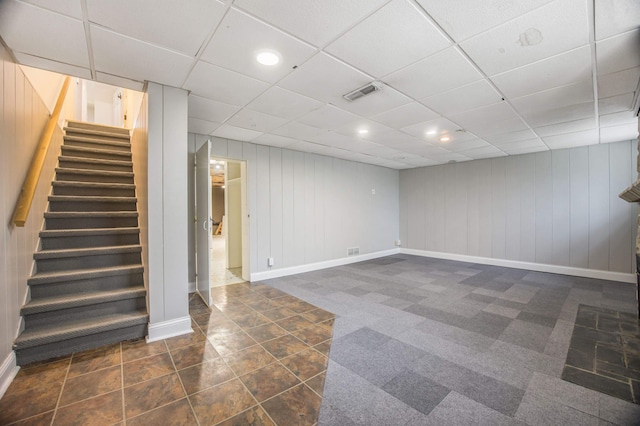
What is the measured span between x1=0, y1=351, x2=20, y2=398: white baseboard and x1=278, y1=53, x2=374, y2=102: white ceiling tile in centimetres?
319

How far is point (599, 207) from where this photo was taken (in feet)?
16.6

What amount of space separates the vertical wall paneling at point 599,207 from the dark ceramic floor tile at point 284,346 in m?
5.93

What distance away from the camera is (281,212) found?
5367 millimetres

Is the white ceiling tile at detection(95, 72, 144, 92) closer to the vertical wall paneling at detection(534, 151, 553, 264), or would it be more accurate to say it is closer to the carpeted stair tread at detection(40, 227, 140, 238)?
the carpeted stair tread at detection(40, 227, 140, 238)

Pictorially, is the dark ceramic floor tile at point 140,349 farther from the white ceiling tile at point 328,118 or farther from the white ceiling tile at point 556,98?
the white ceiling tile at point 556,98

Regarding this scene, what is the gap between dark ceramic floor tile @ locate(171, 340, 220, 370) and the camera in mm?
2318

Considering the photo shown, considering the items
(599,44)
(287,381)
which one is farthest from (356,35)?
(287,381)

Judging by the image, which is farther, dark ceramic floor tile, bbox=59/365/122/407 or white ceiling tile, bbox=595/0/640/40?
dark ceramic floor tile, bbox=59/365/122/407

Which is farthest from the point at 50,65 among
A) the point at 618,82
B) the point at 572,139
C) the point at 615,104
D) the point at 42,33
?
the point at 572,139

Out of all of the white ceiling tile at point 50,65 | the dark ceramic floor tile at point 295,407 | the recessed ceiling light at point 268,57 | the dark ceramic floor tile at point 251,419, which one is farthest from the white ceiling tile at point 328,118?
the dark ceramic floor tile at point 251,419

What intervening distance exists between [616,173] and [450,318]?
4.63m

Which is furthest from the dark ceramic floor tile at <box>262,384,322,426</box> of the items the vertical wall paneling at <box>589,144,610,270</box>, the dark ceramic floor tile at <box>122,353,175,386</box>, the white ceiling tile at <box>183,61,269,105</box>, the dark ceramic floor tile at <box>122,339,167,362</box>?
the vertical wall paneling at <box>589,144,610,270</box>

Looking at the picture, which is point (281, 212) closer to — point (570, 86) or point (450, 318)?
point (450, 318)

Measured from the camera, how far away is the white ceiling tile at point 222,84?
8.25 feet
